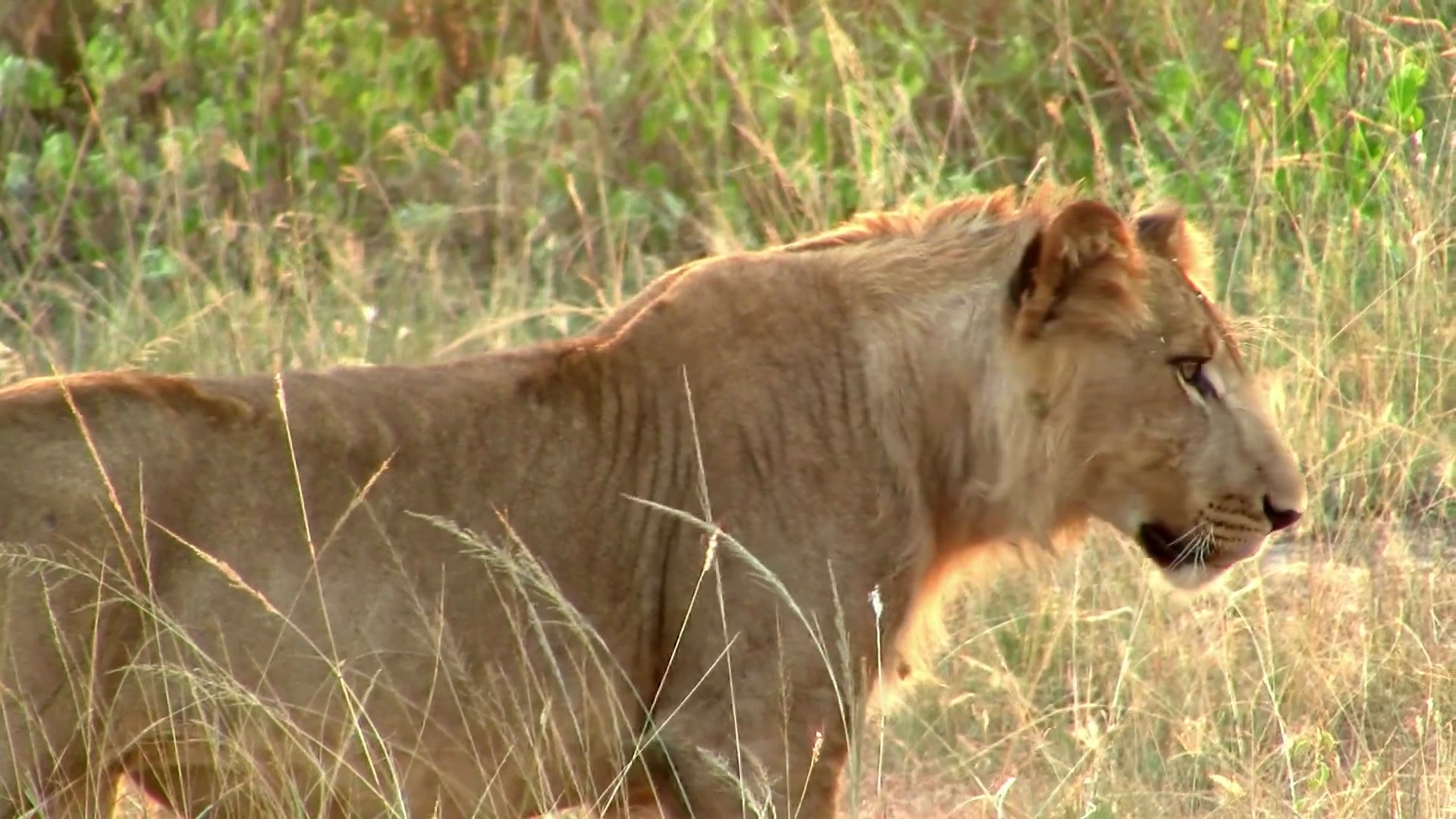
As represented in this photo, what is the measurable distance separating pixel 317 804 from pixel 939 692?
6.08 ft

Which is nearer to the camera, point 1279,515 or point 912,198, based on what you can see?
point 1279,515

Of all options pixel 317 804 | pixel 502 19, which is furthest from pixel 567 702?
pixel 502 19

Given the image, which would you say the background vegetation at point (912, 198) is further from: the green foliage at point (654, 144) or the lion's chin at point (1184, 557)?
the lion's chin at point (1184, 557)

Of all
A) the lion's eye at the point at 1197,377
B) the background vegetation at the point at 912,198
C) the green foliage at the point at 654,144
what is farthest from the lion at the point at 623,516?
the green foliage at the point at 654,144

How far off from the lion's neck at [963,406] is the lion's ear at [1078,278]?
0.22 ft

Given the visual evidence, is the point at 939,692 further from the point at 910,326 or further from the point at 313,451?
the point at 313,451

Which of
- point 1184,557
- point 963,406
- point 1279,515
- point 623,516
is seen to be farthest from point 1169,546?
point 623,516

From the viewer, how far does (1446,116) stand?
624 centimetres

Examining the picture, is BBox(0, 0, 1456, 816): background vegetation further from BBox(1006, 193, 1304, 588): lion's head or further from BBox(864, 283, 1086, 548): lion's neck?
BBox(864, 283, 1086, 548): lion's neck

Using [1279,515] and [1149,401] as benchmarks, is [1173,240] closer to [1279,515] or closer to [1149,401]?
[1149,401]

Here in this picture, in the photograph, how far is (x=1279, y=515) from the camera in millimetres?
3576

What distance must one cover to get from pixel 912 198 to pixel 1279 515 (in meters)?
2.08

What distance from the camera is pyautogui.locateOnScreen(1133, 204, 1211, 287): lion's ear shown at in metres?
3.67

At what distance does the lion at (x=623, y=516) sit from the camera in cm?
302
